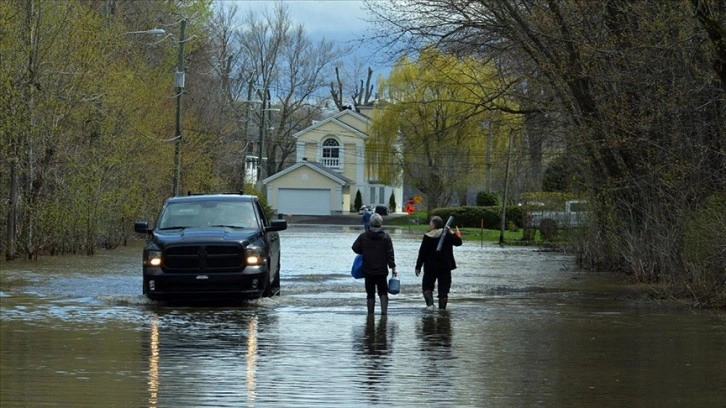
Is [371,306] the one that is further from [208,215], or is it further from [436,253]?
[208,215]

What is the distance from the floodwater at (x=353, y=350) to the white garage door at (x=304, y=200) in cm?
7791

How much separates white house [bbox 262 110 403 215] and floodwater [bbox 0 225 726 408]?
77504mm

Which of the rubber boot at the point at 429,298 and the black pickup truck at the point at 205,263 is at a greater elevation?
the black pickup truck at the point at 205,263

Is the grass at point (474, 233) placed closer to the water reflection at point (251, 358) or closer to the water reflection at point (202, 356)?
the water reflection at point (202, 356)

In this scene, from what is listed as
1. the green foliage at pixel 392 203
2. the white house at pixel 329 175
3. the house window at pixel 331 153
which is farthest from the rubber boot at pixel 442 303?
the green foliage at pixel 392 203

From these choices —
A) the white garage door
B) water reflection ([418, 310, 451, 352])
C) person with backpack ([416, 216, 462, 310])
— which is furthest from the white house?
water reflection ([418, 310, 451, 352])

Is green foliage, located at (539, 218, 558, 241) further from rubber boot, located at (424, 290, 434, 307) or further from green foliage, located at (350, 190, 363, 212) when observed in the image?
green foliage, located at (350, 190, 363, 212)

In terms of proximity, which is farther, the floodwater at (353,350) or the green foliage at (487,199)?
the green foliage at (487,199)

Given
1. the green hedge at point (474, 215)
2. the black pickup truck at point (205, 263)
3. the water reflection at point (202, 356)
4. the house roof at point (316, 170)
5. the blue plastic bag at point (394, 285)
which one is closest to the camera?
the water reflection at point (202, 356)

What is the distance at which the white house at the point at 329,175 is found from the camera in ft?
342

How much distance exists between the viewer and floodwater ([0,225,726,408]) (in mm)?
11383

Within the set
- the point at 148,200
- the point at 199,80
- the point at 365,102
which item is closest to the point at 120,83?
the point at 148,200

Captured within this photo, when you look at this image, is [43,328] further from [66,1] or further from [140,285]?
[66,1]

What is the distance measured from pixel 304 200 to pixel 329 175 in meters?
3.67
